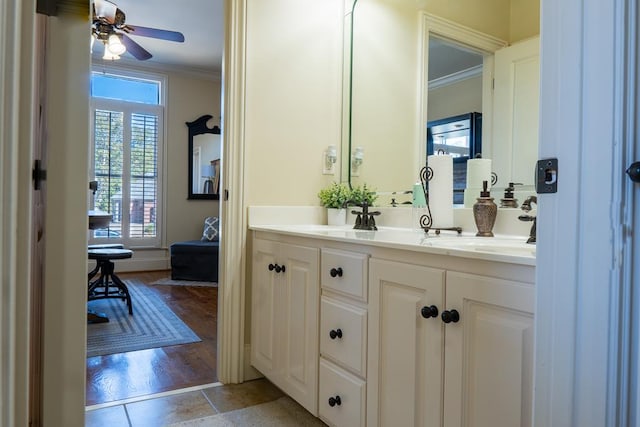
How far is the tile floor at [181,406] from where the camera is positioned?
5.85ft

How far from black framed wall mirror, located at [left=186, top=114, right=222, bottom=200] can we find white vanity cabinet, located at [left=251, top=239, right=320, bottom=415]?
12.7 feet

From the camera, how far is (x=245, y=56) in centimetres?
215

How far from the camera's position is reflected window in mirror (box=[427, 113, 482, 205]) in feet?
6.26

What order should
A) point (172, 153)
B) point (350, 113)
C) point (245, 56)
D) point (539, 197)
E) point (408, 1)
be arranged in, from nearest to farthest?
point (539, 197) → point (245, 56) → point (408, 1) → point (350, 113) → point (172, 153)

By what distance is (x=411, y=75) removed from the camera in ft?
7.48

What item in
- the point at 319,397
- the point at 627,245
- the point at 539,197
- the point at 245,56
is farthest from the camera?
the point at 245,56

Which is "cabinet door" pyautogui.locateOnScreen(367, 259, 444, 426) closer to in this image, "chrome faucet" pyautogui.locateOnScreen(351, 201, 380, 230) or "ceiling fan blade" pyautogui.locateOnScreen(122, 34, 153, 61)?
"chrome faucet" pyautogui.locateOnScreen(351, 201, 380, 230)

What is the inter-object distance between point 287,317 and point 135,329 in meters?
1.72

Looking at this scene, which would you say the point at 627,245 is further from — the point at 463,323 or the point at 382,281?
the point at 382,281

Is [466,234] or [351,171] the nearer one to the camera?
[466,234]

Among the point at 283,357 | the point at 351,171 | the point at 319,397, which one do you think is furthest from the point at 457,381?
the point at 351,171

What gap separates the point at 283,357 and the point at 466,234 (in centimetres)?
95

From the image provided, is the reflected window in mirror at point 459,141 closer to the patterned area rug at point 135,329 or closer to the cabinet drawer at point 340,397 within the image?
the cabinet drawer at point 340,397

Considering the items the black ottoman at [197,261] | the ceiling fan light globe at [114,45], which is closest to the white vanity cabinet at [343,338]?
the ceiling fan light globe at [114,45]
